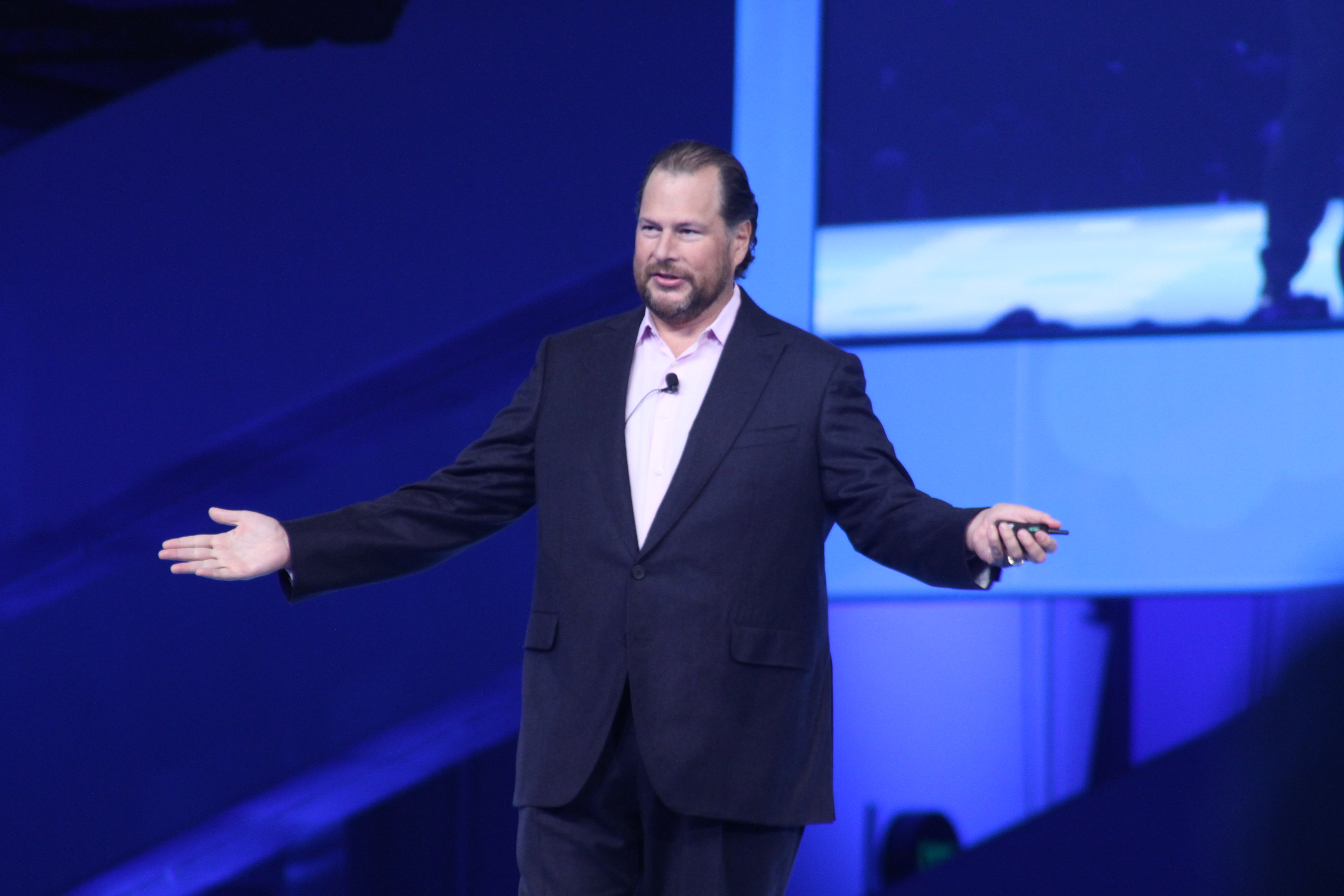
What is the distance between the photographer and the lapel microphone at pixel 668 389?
5.64 feet

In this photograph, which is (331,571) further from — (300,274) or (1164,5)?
(1164,5)

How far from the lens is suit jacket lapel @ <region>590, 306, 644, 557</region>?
5.46 feet

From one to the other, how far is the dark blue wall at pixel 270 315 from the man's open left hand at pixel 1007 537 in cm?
173

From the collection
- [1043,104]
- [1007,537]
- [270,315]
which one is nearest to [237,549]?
[1007,537]

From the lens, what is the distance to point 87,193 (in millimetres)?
3303

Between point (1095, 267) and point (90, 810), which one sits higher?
point (1095, 267)

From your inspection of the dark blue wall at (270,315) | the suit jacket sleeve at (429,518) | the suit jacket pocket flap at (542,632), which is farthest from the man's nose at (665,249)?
the dark blue wall at (270,315)

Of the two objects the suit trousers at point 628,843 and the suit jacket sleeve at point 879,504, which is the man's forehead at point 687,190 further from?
the suit trousers at point 628,843

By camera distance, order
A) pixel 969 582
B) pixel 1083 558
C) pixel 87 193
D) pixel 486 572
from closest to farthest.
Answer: pixel 969 582 → pixel 1083 558 → pixel 486 572 → pixel 87 193

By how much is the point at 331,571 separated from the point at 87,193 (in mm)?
2092

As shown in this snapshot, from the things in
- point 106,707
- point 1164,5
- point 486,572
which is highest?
point 1164,5

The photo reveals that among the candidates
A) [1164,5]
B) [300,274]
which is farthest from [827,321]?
[300,274]

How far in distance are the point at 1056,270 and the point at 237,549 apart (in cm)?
187

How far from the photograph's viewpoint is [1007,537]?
147 centimetres
